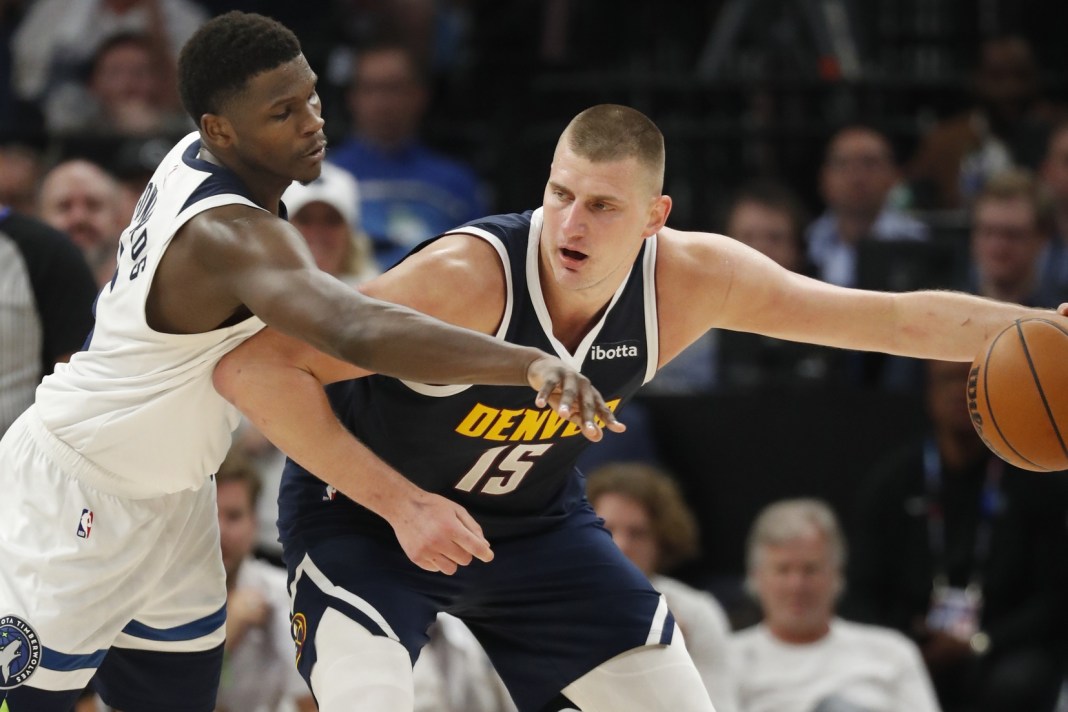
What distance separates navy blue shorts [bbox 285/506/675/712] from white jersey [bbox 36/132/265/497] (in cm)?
45

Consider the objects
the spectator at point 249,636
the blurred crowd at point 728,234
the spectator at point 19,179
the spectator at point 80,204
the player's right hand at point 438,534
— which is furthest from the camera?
the spectator at point 19,179

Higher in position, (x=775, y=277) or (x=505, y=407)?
(x=775, y=277)

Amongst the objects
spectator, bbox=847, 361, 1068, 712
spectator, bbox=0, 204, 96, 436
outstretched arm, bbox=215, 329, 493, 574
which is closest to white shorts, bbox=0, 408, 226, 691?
outstretched arm, bbox=215, 329, 493, 574

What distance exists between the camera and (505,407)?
436 centimetres

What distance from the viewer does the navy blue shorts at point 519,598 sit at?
4328mm

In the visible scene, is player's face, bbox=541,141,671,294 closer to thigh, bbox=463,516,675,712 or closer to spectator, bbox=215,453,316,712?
thigh, bbox=463,516,675,712

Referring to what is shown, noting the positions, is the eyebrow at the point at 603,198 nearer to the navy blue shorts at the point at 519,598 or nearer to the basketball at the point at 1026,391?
the navy blue shorts at the point at 519,598

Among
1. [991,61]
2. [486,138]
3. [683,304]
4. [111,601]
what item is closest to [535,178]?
[486,138]

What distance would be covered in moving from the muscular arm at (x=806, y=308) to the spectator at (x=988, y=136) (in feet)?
16.3

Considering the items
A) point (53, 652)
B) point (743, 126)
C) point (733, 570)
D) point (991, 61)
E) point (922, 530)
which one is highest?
point (991, 61)

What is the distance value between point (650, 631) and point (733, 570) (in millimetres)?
3468

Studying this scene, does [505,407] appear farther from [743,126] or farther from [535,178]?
[743,126]

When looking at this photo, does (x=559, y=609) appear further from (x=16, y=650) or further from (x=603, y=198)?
(x=16, y=650)

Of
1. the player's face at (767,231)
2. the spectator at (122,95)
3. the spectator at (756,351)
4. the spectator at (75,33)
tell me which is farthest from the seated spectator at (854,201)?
the spectator at (75,33)
